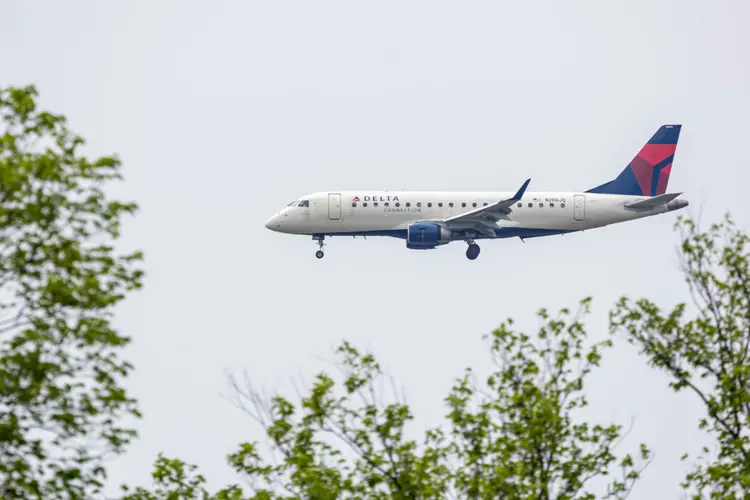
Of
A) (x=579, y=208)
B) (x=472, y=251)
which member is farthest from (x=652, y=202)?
(x=472, y=251)

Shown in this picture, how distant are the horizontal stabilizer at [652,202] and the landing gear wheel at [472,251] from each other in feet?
29.3

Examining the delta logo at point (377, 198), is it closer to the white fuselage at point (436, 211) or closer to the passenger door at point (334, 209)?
the white fuselage at point (436, 211)

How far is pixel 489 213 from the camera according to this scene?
74562mm

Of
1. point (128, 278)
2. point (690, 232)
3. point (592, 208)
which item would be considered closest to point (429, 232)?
point (592, 208)

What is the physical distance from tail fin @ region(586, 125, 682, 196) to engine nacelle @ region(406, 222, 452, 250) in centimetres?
1099

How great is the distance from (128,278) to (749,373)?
1383 centimetres

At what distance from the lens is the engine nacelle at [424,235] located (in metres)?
72.9

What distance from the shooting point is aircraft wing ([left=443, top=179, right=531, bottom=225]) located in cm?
7394

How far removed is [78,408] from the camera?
2614 centimetres

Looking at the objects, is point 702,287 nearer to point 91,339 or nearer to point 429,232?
point 91,339

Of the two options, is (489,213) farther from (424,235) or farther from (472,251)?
(424,235)

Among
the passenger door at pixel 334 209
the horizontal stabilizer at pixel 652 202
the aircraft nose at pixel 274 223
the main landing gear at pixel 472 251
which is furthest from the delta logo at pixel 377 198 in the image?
the horizontal stabilizer at pixel 652 202

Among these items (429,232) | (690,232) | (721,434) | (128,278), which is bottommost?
(721,434)

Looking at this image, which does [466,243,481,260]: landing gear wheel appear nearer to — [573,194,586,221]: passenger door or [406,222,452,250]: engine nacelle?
[406,222,452,250]: engine nacelle
